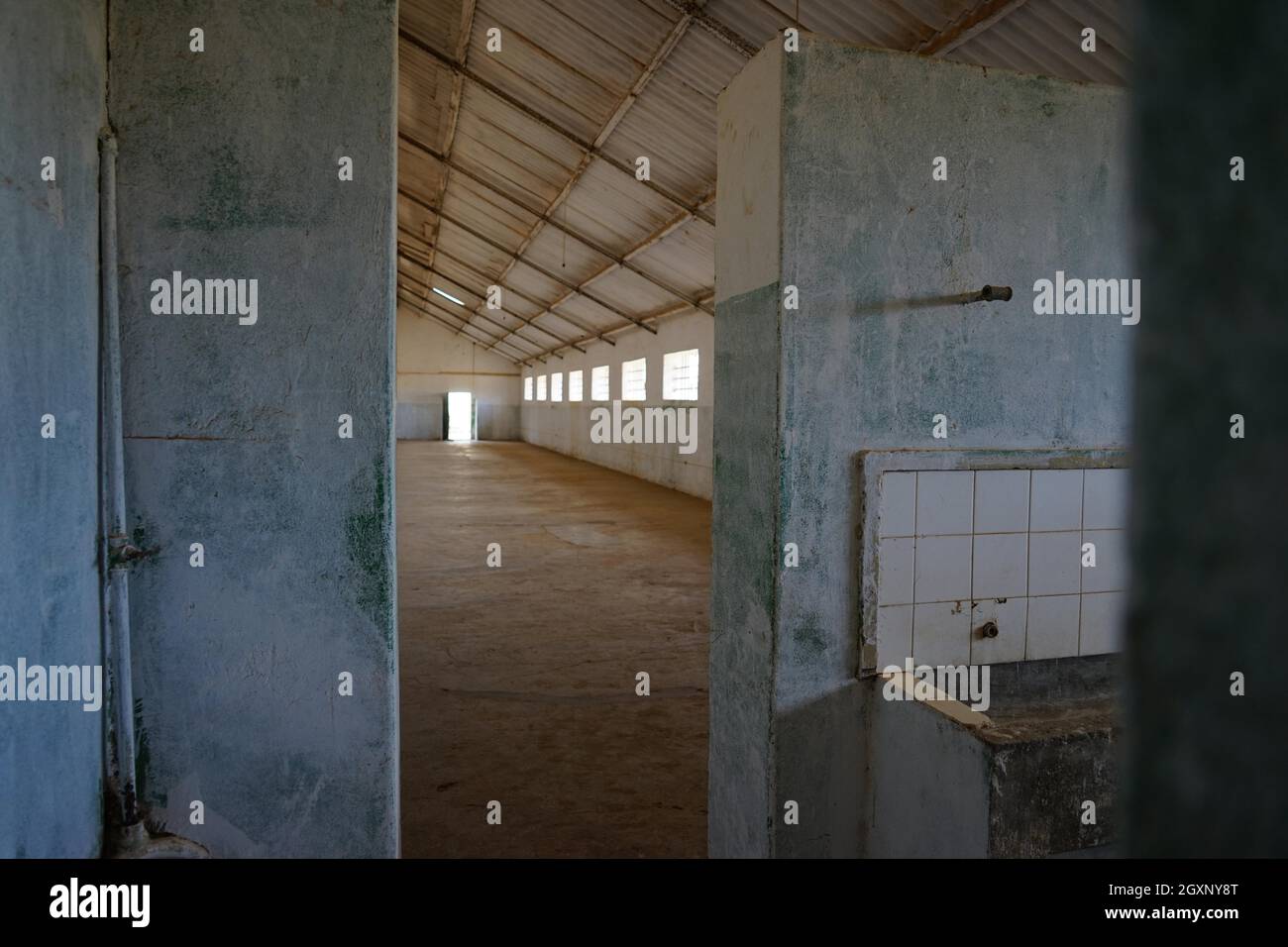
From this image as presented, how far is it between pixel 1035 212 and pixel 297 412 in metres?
2.74

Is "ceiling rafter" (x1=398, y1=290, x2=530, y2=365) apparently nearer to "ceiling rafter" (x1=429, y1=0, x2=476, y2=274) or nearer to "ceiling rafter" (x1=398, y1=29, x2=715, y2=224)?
"ceiling rafter" (x1=429, y1=0, x2=476, y2=274)

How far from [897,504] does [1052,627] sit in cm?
89

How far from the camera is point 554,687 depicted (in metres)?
5.51

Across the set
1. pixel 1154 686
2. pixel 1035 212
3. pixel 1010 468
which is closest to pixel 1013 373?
pixel 1010 468

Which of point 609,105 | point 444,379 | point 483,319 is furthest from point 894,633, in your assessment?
point 444,379

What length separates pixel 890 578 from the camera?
2.94 m

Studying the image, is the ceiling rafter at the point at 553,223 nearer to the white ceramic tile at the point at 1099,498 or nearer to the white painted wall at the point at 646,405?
the white painted wall at the point at 646,405

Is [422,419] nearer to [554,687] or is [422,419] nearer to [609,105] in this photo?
[609,105]

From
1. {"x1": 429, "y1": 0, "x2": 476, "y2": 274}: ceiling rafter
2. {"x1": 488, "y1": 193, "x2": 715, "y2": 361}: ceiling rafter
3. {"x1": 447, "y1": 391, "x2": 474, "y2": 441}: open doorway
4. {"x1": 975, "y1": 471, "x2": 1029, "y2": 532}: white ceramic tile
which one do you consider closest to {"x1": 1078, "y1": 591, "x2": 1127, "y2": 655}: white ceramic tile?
{"x1": 975, "y1": 471, "x2": 1029, "y2": 532}: white ceramic tile

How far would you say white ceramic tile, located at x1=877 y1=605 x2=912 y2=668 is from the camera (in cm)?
294

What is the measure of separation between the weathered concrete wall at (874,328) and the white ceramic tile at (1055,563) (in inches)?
15.1

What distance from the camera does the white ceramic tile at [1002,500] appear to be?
119 inches

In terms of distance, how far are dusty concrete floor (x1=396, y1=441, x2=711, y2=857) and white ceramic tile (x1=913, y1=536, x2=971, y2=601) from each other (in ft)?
5.44
